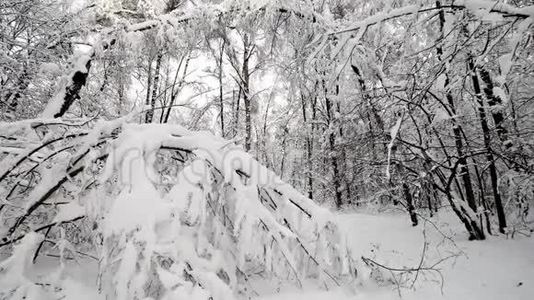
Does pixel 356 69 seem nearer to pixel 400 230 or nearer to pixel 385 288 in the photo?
pixel 400 230

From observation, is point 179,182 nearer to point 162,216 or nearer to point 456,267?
point 162,216

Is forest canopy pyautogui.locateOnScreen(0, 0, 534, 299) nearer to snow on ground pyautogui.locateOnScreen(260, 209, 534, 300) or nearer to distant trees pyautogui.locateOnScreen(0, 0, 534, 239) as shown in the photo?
distant trees pyautogui.locateOnScreen(0, 0, 534, 239)

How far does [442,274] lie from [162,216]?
144 inches

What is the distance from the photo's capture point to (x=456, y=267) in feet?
15.3

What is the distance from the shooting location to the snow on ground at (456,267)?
372cm

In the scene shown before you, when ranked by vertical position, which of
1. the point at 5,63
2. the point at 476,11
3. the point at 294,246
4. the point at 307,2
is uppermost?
the point at 307,2

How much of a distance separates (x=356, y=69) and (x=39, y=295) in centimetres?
587

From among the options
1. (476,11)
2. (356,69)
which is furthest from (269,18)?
(476,11)

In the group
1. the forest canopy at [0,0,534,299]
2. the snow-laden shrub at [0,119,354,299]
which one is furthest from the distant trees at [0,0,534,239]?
the snow-laden shrub at [0,119,354,299]

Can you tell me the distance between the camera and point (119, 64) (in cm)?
770

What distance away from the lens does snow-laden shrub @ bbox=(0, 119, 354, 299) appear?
7.77 feet
